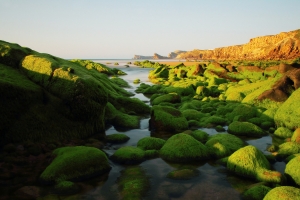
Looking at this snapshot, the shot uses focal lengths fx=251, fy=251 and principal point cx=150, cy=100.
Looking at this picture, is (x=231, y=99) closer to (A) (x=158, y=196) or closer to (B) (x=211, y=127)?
(B) (x=211, y=127)

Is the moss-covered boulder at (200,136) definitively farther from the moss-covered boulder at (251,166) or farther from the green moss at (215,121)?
the green moss at (215,121)

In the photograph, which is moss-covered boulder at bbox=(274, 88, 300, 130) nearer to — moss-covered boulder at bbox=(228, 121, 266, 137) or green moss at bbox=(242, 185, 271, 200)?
moss-covered boulder at bbox=(228, 121, 266, 137)

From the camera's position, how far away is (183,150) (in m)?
11.0

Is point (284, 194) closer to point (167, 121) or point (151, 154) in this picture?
point (151, 154)

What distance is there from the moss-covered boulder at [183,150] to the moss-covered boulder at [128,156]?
39.7 inches

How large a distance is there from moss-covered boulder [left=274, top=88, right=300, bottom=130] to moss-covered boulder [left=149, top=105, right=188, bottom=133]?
18.1 ft

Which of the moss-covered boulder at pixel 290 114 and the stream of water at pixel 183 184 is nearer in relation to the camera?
the stream of water at pixel 183 184

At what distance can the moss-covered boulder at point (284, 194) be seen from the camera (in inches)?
275

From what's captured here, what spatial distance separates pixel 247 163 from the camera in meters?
9.40

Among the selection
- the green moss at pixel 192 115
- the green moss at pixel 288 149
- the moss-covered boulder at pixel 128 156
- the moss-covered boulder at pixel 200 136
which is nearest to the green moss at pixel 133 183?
the moss-covered boulder at pixel 128 156

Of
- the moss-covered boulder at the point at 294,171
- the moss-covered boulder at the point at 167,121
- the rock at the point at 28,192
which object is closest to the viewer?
the rock at the point at 28,192

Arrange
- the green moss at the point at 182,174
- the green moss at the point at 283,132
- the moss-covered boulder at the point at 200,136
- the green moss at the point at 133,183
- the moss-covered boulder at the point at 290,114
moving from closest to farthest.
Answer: the green moss at the point at 133,183
the green moss at the point at 182,174
the moss-covered boulder at the point at 200,136
the green moss at the point at 283,132
the moss-covered boulder at the point at 290,114

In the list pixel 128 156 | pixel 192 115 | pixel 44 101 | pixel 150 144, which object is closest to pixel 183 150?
pixel 150 144

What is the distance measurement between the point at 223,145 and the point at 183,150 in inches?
77.2
